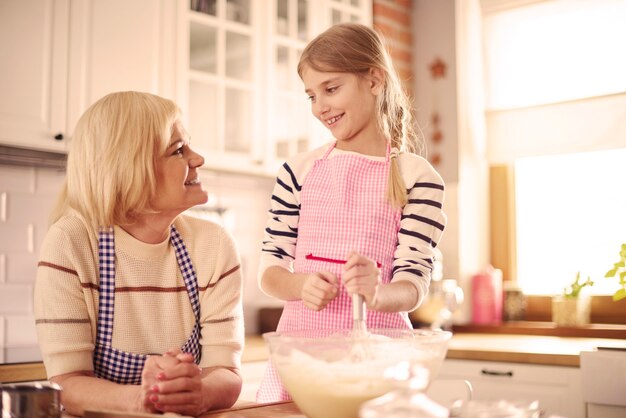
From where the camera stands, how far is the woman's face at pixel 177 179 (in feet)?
4.89

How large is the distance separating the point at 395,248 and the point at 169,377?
1.92ft

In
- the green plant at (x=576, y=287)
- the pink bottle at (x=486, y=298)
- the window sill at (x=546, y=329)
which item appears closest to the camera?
the window sill at (x=546, y=329)

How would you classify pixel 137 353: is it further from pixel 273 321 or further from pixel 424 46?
pixel 424 46

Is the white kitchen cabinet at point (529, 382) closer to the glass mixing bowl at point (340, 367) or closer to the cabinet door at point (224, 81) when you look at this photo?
the cabinet door at point (224, 81)

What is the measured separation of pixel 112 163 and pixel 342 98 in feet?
1.58

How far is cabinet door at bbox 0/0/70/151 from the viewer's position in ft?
7.89

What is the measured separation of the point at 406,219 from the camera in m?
1.52

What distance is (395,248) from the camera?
1.58 m

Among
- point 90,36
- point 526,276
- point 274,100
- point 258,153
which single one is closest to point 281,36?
point 274,100

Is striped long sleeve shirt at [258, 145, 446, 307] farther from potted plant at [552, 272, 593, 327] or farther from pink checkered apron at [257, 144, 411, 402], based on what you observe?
potted plant at [552, 272, 593, 327]

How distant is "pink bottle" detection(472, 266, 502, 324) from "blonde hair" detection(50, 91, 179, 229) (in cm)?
257

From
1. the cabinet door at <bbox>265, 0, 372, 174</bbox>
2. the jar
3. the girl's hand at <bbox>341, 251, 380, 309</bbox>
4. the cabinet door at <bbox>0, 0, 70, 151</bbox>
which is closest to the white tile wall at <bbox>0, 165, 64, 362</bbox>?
the cabinet door at <bbox>0, 0, 70, 151</bbox>

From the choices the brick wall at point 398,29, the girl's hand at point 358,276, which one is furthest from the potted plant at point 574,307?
the girl's hand at point 358,276

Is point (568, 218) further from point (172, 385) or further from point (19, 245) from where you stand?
point (172, 385)
